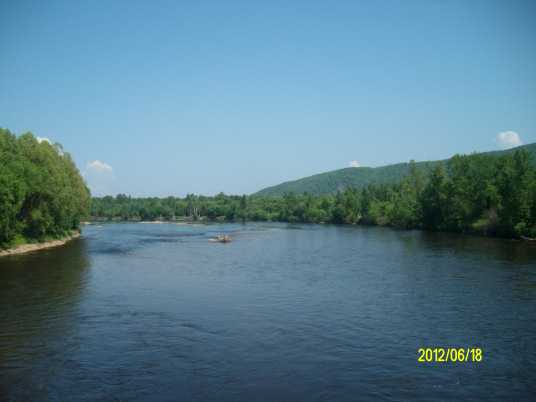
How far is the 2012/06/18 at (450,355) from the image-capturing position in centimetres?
1448

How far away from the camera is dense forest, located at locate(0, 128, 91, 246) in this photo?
39.1 m

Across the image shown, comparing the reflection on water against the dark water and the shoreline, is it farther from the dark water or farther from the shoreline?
the shoreline

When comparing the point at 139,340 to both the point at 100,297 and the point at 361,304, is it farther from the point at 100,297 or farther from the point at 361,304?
the point at 361,304

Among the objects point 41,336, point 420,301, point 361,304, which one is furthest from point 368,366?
point 41,336

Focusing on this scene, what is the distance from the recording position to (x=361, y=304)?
73.5 feet

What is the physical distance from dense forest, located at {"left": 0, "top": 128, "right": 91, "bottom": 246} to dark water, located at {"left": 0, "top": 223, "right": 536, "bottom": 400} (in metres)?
9.89

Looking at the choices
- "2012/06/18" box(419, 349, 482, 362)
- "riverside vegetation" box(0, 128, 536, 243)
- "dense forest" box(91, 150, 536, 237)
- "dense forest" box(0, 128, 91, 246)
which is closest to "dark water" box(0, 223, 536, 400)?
"2012/06/18" box(419, 349, 482, 362)

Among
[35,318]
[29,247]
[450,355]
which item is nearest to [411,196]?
[29,247]

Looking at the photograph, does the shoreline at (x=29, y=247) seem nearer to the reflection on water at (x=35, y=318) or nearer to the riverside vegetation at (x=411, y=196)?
the riverside vegetation at (x=411, y=196)

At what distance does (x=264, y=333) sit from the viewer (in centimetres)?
1716

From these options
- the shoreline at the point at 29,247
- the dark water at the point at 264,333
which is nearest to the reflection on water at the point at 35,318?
the dark water at the point at 264,333

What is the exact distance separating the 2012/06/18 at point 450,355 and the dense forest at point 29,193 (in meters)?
39.7

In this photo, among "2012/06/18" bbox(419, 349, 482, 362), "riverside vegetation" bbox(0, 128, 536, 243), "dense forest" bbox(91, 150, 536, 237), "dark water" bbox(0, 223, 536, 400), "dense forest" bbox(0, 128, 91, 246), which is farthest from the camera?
"dense forest" bbox(91, 150, 536, 237)

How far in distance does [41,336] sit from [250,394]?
35.1 ft
